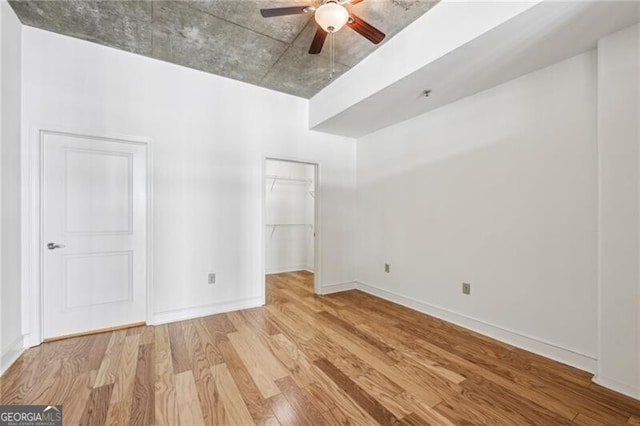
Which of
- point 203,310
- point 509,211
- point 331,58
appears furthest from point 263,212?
point 509,211

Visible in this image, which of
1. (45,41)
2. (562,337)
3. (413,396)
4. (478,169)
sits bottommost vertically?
(413,396)

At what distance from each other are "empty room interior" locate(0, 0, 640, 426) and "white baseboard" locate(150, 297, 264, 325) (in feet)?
0.06

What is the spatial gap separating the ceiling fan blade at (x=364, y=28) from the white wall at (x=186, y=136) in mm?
1905

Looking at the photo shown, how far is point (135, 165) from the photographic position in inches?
112

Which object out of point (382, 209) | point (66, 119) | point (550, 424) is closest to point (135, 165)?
point (66, 119)

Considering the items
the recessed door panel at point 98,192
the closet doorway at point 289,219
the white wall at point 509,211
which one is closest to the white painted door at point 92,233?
the recessed door panel at point 98,192

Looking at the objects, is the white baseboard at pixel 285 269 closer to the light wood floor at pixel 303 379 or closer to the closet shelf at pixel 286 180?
the closet shelf at pixel 286 180

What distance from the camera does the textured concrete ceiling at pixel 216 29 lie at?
212 cm

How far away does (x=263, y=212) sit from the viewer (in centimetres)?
352

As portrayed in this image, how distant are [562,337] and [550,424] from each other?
97 centimetres

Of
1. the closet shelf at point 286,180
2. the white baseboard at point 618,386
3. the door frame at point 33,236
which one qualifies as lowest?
the white baseboard at point 618,386

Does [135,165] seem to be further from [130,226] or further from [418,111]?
[418,111]

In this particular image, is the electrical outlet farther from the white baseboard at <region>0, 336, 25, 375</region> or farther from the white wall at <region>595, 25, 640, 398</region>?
the white baseboard at <region>0, 336, 25, 375</region>

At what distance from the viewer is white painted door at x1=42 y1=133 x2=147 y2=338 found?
2.49 metres
